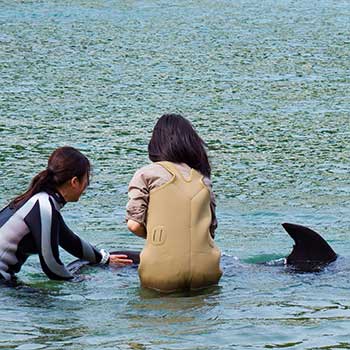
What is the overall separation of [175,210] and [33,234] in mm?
979

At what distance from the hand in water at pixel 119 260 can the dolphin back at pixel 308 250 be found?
123 centimetres

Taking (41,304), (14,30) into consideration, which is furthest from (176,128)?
(14,30)

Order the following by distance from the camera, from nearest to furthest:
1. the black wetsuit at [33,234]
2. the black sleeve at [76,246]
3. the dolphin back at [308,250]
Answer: the black wetsuit at [33,234]
the black sleeve at [76,246]
the dolphin back at [308,250]

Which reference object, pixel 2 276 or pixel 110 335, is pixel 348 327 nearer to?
pixel 110 335

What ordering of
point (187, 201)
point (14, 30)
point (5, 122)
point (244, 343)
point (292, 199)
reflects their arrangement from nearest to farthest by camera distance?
point (244, 343)
point (187, 201)
point (292, 199)
point (5, 122)
point (14, 30)

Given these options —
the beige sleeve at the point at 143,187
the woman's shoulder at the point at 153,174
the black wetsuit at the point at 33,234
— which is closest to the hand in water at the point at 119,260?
the black wetsuit at the point at 33,234

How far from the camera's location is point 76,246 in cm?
873

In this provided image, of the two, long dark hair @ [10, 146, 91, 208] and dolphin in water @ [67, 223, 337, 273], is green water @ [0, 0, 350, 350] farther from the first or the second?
long dark hair @ [10, 146, 91, 208]

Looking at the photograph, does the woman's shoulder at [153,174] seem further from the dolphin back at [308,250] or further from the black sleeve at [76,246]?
the dolphin back at [308,250]

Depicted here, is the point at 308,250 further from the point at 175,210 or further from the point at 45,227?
the point at 45,227

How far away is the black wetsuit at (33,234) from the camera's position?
8.11 m

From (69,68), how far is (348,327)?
15265 millimetres

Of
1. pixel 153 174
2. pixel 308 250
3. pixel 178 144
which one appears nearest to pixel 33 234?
pixel 153 174

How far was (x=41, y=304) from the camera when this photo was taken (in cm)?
817
